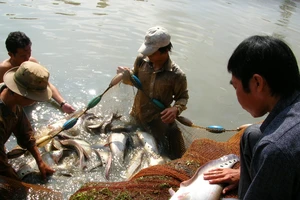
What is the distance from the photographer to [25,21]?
34.5 ft

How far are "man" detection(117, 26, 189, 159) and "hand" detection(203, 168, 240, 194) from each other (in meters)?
1.76

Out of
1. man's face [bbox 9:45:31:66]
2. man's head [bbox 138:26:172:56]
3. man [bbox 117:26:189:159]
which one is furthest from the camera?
man's face [bbox 9:45:31:66]

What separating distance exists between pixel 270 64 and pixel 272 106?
0.30 m

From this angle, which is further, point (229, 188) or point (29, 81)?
point (29, 81)

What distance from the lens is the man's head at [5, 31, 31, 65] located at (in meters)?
5.33

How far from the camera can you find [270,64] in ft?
6.31

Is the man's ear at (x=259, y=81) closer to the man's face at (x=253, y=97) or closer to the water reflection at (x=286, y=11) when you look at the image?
the man's face at (x=253, y=97)

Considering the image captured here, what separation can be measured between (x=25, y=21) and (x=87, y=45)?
8.28 ft

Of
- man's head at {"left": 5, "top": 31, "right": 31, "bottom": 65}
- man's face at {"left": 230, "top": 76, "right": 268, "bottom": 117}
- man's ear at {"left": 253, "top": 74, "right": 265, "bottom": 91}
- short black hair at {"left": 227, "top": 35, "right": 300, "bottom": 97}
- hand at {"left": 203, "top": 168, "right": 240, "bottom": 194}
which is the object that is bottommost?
hand at {"left": 203, "top": 168, "right": 240, "bottom": 194}

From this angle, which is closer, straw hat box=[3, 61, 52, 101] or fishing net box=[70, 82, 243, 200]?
fishing net box=[70, 82, 243, 200]

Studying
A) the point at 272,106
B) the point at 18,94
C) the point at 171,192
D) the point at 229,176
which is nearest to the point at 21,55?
the point at 18,94

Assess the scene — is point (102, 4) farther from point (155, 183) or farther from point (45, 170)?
point (155, 183)

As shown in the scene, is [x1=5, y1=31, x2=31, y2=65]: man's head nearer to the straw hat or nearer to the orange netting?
the straw hat

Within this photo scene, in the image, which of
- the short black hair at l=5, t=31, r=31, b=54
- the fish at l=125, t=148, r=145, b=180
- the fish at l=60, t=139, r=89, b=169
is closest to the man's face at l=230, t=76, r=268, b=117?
the fish at l=125, t=148, r=145, b=180
